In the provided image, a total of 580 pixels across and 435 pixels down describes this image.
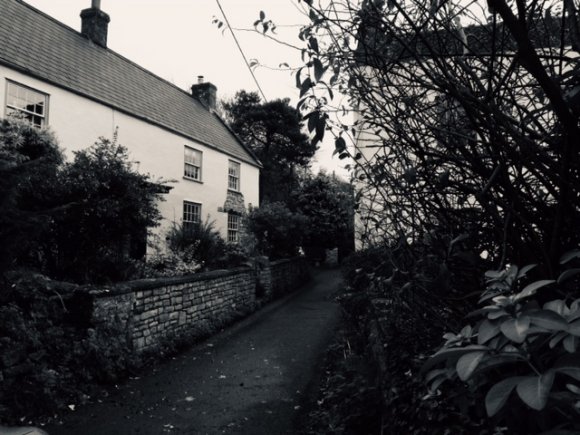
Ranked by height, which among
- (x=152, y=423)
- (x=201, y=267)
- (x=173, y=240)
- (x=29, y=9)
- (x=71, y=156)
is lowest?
(x=152, y=423)

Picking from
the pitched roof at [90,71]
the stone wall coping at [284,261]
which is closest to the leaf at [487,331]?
the pitched roof at [90,71]

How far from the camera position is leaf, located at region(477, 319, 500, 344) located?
1005mm

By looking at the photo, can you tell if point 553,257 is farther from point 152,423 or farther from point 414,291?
point 152,423

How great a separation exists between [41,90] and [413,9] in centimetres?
1200

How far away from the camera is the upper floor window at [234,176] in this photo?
21028 millimetres

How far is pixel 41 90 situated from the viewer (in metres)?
11.3

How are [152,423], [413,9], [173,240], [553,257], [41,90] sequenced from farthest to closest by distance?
[173,240], [41,90], [152,423], [413,9], [553,257]

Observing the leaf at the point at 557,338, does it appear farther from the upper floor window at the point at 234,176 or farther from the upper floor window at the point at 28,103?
the upper floor window at the point at 234,176

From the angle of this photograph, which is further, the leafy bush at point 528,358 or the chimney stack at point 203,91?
the chimney stack at point 203,91

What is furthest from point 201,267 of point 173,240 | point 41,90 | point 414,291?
→ point 414,291

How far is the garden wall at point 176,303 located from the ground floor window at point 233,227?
742 cm

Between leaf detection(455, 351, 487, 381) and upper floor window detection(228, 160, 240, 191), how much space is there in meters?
20.2

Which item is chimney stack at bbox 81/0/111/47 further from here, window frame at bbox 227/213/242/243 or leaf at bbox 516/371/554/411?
leaf at bbox 516/371/554/411

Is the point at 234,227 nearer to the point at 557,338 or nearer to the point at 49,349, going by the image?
the point at 49,349
